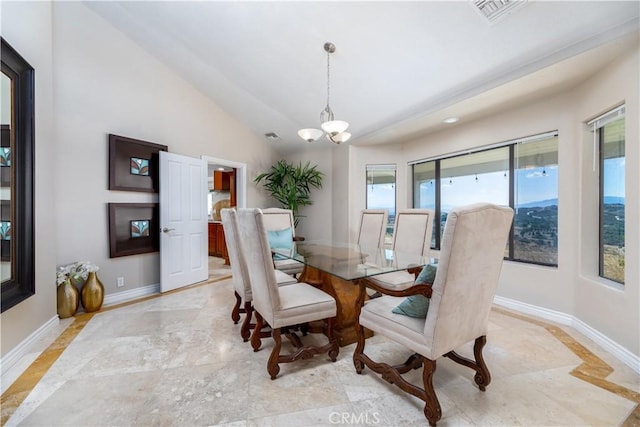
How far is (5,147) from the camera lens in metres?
2.02

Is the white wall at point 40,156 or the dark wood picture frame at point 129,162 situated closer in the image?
the white wall at point 40,156

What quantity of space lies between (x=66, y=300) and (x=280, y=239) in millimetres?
2293

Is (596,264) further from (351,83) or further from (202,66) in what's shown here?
(202,66)

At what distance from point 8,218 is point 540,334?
4570mm

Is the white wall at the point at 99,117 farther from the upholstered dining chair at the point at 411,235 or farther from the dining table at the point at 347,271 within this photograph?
the upholstered dining chair at the point at 411,235

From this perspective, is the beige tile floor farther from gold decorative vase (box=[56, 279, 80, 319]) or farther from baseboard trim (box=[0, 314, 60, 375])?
gold decorative vase (box=[56, 279, 80, 319])

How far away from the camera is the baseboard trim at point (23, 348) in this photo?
1.84 meters

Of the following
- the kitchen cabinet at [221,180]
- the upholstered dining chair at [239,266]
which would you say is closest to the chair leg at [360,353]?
the upholstered dining chair at [239,266]

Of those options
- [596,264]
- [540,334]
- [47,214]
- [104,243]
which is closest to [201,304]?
[104,243]

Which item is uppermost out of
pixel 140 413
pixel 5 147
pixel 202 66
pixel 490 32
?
pixel 202 66

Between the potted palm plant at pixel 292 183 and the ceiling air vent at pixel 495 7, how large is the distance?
3.54 metres

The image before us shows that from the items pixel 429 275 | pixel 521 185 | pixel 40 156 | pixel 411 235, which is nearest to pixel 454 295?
pixel 429 275

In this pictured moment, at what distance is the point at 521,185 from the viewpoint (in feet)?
10.3

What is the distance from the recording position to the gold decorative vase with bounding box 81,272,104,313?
2871 millimetres
